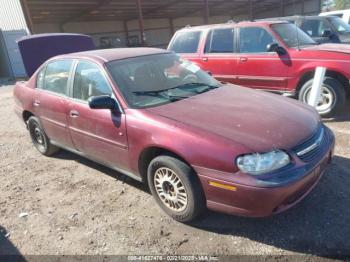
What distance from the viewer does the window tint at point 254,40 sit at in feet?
21.0

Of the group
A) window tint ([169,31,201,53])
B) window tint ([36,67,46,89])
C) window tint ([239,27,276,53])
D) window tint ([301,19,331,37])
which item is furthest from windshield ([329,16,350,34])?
window tint ([36,67,46,89])

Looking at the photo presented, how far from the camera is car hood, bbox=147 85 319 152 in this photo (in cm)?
275

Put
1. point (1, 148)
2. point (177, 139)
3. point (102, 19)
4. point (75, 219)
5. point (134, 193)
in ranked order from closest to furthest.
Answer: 1. point (177, 139)
2. point (75, 219)
3. point (134, 193)
4. point (1, 148)
5. point (102, 19)

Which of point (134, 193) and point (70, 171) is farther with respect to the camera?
point (70, 171)

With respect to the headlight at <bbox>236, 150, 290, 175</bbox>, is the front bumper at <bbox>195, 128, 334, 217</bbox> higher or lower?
lower

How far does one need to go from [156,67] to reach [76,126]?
1259 millimetres

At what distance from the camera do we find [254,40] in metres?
6.59

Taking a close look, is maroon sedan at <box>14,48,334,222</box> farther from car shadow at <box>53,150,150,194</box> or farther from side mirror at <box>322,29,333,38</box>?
side mirror at <box>322,29,333,38</box>

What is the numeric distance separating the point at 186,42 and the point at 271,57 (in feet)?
7.13

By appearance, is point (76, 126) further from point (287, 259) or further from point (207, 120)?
point (287, 259)

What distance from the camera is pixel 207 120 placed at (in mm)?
3002

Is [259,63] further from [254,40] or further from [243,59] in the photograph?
[254,40]

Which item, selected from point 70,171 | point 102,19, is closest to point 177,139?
point 70,171

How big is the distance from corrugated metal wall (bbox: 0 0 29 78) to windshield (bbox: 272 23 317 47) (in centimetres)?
1424
